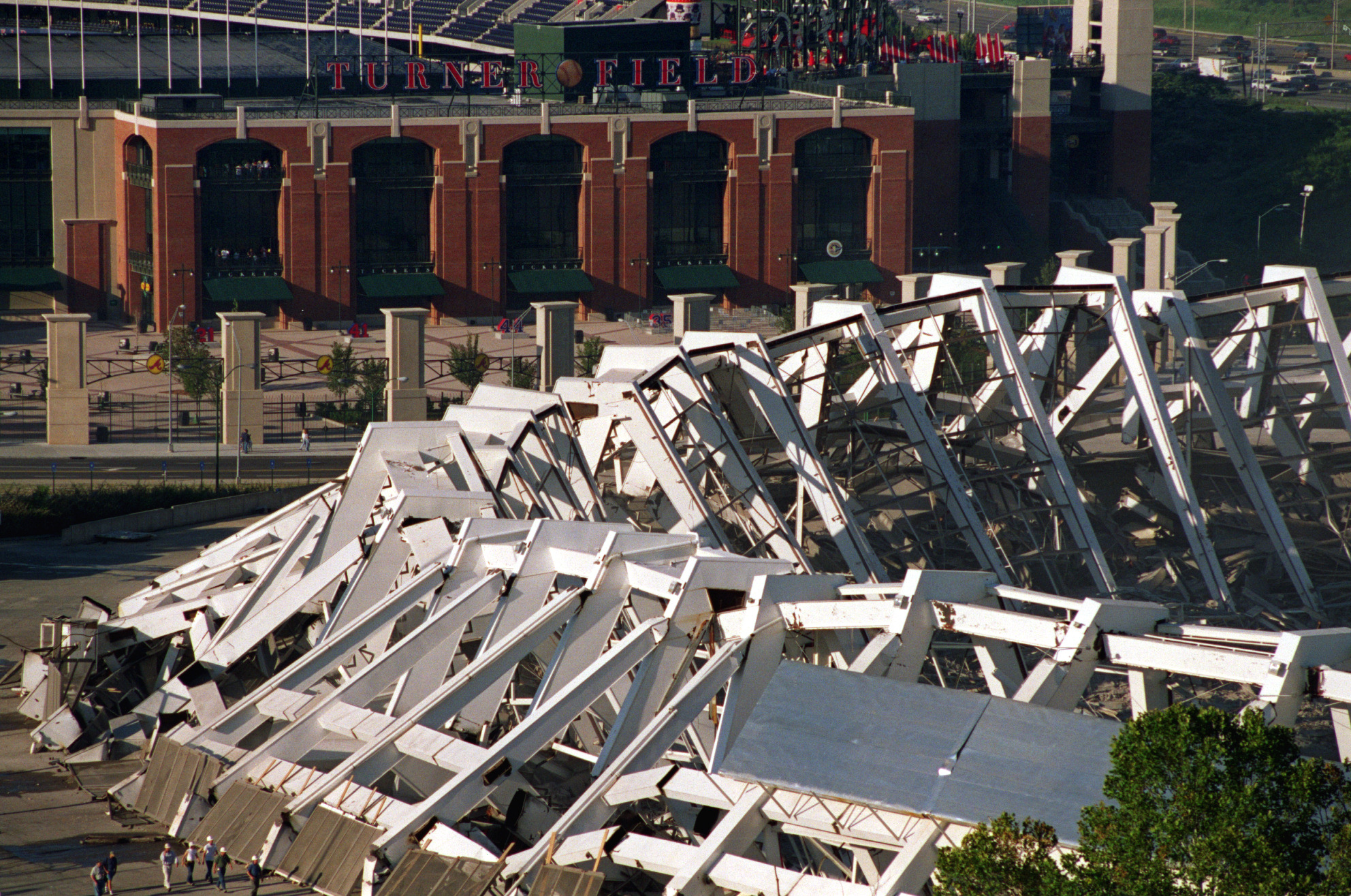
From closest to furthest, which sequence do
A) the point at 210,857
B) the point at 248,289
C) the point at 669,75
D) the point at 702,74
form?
the point at 210,857 < the point at 248,289 < the point at 669,75 < the point at 702,74

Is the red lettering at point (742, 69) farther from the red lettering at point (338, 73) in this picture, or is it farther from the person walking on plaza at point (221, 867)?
the person walking on plaza at point (221, 867)

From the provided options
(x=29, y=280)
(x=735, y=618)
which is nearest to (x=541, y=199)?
(x=29, y=280)

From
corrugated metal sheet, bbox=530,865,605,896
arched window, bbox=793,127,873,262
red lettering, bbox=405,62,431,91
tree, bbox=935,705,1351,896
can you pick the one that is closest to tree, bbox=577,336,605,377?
arched window, bbox=793,127,873,262

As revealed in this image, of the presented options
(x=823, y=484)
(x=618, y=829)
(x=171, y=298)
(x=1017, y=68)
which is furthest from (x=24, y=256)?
(x=618, y=829)

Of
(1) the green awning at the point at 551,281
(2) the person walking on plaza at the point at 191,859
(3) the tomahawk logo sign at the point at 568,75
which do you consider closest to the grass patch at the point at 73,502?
(2) the person walking on plaza at the point at 191,859

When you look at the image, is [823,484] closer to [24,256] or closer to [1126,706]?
[1126,706]

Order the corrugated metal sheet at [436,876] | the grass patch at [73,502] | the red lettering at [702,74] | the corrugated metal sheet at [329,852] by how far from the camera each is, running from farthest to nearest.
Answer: the red lettering at [702,74] → the grass patch at [73,502] → the corrugated metal sheet at [329,852] → the corrugated metal sheet at [436,876]

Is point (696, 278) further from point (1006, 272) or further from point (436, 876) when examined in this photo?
point (436, 876)
